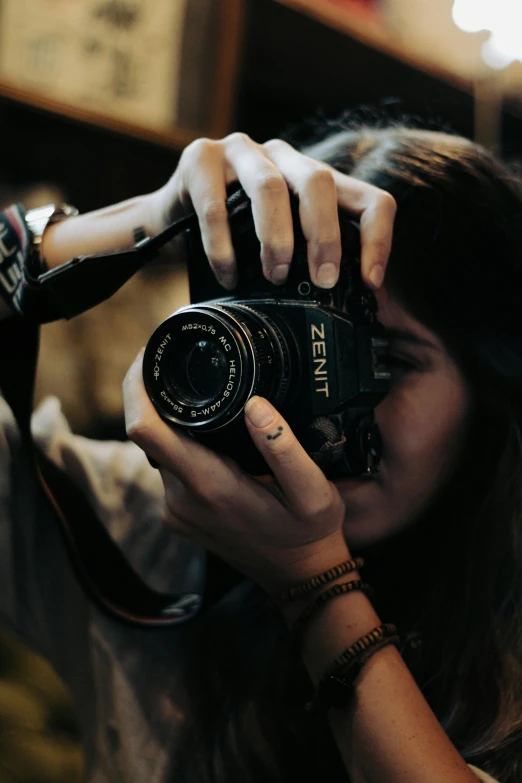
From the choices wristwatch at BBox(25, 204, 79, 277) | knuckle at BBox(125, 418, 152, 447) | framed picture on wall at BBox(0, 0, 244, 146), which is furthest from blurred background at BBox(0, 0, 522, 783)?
knuckle at BBox(125, 418, 152, 447)

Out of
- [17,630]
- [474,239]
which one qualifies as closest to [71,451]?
[17,630]

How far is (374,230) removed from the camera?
0.55 m

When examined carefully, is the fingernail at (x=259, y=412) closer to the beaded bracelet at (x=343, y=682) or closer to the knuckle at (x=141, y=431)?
the knuckle at (x=141, y=431)

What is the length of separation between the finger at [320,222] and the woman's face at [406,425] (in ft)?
0.36

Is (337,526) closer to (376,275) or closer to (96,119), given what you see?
(376,275)

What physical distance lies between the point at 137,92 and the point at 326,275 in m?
0.52

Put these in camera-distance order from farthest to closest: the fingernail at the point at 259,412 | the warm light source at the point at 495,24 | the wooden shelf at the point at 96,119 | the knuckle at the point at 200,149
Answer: the warm light source at the point at 495,24 < the wooden shelf at the point at 96,119 < the knuckle at the point at 200,149 < the fingernail at the point at 259,412

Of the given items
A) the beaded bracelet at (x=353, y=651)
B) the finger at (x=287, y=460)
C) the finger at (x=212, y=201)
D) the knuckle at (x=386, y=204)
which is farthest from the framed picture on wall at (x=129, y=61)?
the beaded bracelet at (x=353, y=651)

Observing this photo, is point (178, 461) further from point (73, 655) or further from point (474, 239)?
point (474, 239)

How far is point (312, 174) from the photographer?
0.54m

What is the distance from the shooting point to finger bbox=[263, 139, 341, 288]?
1.72ft

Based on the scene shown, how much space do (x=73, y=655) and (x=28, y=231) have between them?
0.35m

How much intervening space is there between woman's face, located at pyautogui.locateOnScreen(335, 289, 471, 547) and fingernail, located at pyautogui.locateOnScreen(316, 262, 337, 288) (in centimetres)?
11

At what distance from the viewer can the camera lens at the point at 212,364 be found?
482 mm
